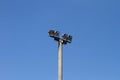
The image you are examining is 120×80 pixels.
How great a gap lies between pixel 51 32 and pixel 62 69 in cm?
345

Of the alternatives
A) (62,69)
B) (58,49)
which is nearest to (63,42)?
(58,49)

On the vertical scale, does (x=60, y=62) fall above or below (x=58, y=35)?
below

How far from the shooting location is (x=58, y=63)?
86.8 feet

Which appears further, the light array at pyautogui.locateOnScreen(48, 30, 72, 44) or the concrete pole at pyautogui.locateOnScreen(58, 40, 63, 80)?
the light array at pyautogui.locateOnScreen(48, 30, 72, 44)

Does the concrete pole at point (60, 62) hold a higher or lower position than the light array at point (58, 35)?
lower

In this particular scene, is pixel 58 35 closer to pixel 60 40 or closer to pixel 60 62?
pixel 60 40

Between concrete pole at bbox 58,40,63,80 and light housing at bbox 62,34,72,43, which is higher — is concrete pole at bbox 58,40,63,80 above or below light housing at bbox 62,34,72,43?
below

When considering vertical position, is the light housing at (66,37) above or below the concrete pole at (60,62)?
above

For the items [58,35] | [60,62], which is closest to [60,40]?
[58,35]

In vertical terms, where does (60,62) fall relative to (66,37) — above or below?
below

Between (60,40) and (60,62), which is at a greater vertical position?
(60,40)

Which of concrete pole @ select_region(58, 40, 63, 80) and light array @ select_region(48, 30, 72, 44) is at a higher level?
light array @ select_region(48, 30, 72, 44)

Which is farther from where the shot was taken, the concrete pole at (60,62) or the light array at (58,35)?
the light array at (58,35)

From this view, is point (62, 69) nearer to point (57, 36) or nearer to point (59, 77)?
point (59, 77)
